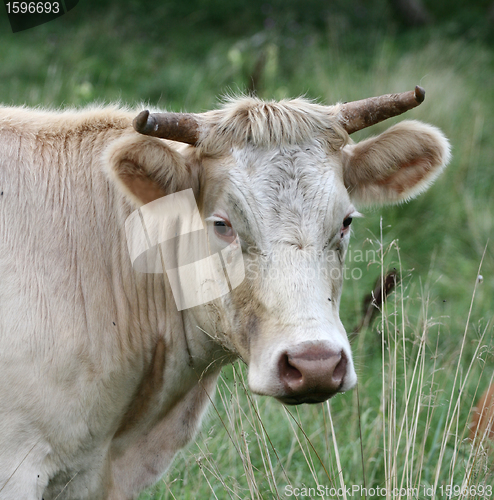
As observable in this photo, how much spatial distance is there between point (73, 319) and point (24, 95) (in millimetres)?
6374

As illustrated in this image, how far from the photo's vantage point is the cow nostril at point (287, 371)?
8.19ft

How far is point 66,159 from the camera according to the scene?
320cm

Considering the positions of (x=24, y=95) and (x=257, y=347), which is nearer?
(x=257, y=347)

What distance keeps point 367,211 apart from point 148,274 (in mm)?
4584

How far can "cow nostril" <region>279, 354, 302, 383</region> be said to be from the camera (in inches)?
98.3

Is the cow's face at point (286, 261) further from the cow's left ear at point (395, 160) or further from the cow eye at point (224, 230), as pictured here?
the cow's left ear at point (395, 160)

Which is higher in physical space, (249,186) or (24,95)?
(249,186)

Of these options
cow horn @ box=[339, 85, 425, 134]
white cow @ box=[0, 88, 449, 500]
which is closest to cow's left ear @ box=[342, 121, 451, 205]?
white cow @ box=[0, 88, 449, 500]

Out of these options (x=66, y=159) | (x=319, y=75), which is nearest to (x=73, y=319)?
(x=66, y=159)

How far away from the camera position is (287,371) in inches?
99.4

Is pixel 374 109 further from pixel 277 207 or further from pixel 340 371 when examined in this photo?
pixel 340 371

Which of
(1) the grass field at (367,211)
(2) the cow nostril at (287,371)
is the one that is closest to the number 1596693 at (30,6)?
(1) the grass field at (367,211)

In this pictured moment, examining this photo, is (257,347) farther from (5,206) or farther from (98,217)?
(5,206)

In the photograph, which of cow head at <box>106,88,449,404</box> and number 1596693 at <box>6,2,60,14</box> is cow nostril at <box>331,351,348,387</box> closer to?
cow head at <box>106,88,449,404</box>
